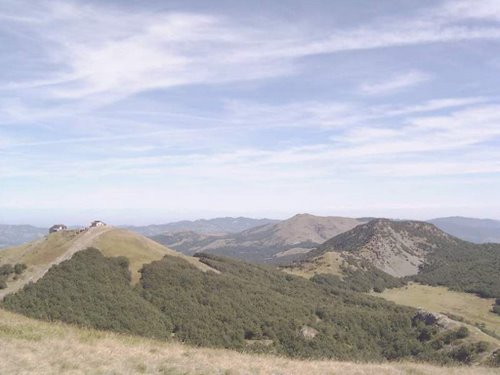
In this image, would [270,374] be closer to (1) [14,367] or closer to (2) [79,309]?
(1) [14,367]

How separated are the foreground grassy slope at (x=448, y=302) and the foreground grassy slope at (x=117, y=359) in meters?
126

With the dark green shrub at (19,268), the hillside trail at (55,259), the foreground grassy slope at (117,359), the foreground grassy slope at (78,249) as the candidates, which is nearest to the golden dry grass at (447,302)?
the foreground grassy slope at (78,249)

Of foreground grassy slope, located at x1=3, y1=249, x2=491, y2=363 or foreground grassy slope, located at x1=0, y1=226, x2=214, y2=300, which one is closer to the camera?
foreground grassy slope, located at x1=3, y1=249, x2=491, y2=363

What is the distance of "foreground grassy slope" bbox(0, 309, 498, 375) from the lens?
1611cm

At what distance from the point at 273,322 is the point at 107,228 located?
48914 mm

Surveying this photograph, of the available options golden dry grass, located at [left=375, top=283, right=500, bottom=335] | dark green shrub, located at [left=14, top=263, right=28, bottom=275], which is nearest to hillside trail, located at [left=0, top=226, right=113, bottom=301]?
dark green shrub, located at [left=14, top=263, right=28, bottom=275]

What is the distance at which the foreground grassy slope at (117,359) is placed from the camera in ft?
52.9

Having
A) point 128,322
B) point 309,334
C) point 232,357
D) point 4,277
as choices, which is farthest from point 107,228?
point 232,357

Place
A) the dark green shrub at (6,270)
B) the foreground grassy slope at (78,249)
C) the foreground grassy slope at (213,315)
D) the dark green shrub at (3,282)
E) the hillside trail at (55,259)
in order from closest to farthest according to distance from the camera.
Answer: the foreground grassy slope at (213,315) < the dark green shrub at (3,282) < the hillside trail at (55,259) < the dark green shrub at (6,270) < the foreground grassy slope at (78,249)

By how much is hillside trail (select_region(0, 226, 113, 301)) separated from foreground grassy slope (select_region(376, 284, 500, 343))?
343 feet

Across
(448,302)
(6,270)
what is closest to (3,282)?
(6,270)

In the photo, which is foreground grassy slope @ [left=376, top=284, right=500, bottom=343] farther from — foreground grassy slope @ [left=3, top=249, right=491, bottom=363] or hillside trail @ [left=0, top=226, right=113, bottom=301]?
hillside trail @ [left=0, top=226, right=113, bottom=301]

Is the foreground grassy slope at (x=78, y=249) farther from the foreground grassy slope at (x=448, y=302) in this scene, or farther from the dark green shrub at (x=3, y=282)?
the foreground grassy slope at (x=448, y=302)

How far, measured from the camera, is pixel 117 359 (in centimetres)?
1745
